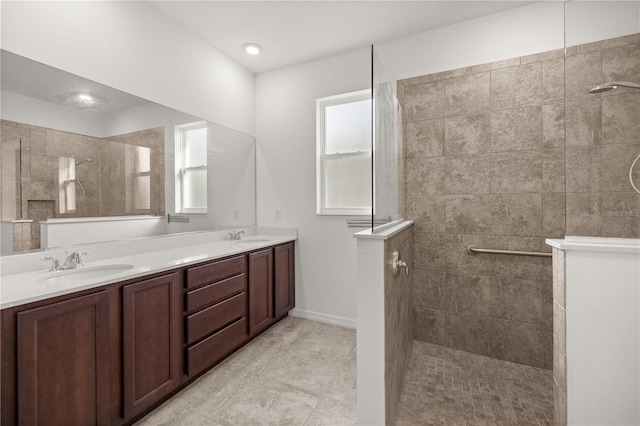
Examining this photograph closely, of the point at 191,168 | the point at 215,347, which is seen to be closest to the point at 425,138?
the point at 191,168

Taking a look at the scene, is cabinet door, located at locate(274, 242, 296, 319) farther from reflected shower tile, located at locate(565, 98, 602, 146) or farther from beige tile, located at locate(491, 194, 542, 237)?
reflected shower tile, located at locate(565, 98, 602, 146)

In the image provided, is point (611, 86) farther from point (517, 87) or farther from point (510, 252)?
point (510, 252)

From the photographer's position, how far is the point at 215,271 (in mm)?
2055

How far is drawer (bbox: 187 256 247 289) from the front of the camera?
6.13 ft

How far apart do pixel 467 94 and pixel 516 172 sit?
75cm

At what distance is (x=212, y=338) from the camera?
6.63 feet

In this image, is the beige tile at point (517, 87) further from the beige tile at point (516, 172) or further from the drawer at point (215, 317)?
the drawer at point (215, 317)

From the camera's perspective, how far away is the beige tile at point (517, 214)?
209cm

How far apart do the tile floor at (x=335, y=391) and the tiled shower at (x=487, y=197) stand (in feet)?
0.85

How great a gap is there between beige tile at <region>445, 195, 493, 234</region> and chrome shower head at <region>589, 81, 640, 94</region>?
1144 millimetres

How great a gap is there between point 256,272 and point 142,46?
6.64ft

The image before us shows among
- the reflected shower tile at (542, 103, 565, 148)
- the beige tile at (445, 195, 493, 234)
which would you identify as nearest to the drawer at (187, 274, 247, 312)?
the beige tile at (445, 195, 493, 234)

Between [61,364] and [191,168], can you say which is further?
[191,168]

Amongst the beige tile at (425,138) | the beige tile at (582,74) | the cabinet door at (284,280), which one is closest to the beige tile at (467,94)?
the beige tile at (425,138)
